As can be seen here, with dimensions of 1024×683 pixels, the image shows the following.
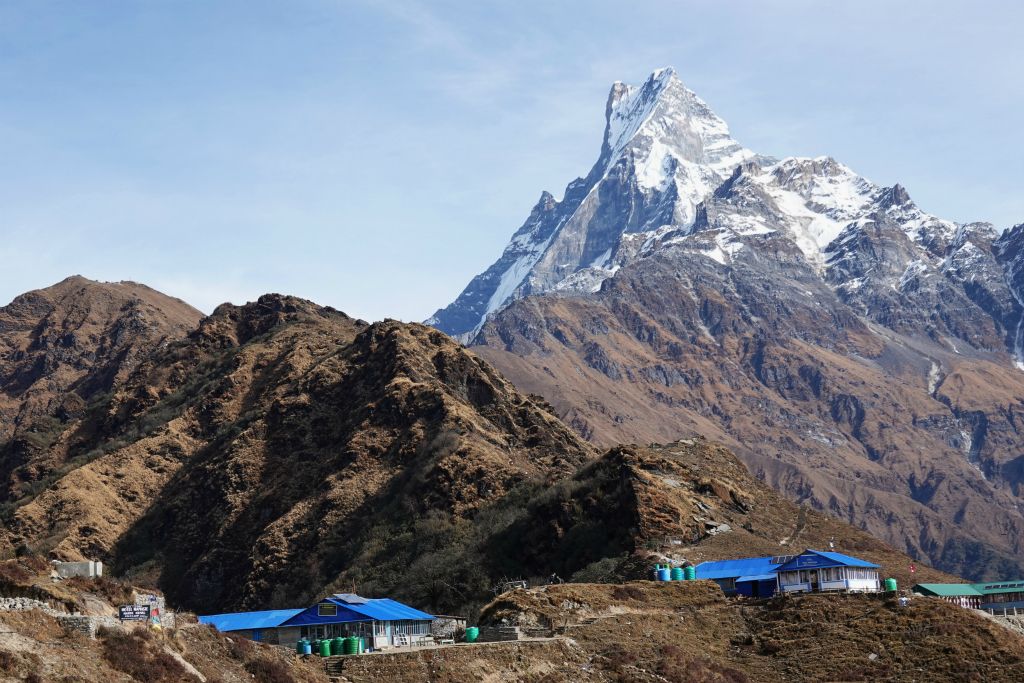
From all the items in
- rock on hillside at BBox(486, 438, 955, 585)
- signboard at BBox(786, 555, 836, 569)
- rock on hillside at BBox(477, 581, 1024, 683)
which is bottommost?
rock on hillside at BBox(477, 581, 1024, 683)

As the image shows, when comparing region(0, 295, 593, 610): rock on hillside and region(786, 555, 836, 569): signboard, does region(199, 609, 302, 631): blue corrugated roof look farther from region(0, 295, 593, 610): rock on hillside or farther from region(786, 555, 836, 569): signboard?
region(0, 295, 593, 610): rock on hillside

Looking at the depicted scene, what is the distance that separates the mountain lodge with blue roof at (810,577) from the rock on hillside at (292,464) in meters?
30.6

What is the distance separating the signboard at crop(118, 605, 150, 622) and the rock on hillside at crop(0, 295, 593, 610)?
57641 mm

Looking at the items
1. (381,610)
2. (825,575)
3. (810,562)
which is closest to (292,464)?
(381,610)

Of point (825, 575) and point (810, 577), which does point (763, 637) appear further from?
point (825, 575)

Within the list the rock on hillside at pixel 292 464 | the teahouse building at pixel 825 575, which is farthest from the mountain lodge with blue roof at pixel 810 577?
the rock on hillside at pixel 292 464

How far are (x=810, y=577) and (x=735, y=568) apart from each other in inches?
354

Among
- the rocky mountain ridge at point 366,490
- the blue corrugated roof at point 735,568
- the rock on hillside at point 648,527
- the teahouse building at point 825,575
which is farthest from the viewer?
the rocky mountain ridge at point 366,490

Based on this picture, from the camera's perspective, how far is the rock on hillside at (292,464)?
126 meters

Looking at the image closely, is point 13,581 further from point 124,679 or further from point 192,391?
point 192,391

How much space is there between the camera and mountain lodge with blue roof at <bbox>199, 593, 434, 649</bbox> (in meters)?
71.9

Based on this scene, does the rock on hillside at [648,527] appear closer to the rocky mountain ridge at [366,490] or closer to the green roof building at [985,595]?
the rocky mountain ridge at [366,490]

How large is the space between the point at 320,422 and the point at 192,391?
26.5m

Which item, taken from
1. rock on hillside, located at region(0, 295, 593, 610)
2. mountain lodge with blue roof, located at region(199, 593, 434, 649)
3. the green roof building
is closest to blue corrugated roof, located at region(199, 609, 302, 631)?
mountain lodge with blue roof, located at region(199, 593, 434, 649)
